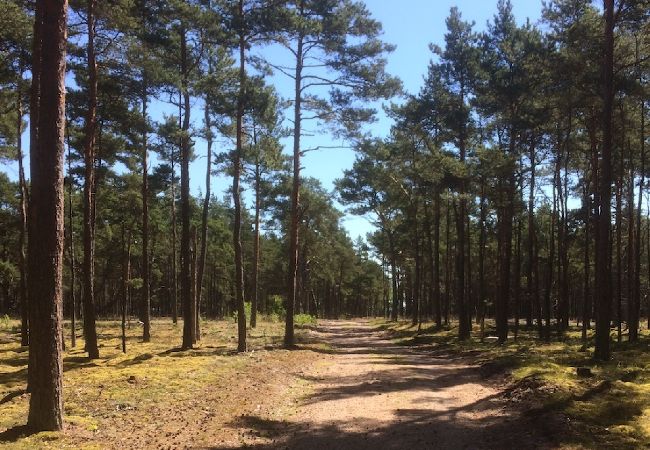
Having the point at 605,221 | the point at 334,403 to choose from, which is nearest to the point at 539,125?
the point at 605,221

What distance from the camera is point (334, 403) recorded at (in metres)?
10.7

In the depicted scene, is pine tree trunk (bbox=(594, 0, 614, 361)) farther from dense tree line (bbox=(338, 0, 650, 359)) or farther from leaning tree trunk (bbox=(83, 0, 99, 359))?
leaning tree trunk (bbox=(83, 0, 99, 359))

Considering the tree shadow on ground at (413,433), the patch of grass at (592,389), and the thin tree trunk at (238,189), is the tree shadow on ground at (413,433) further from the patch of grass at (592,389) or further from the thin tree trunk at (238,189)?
the thin tree trunk at (238,189)

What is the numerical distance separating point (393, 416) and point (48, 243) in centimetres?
662

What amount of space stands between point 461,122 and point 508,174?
13.1 ft

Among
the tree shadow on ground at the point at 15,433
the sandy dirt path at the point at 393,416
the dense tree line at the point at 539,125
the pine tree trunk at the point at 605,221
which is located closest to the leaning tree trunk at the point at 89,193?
the sandy dirt path at the point at 393,416

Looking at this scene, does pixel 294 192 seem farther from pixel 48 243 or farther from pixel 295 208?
pixel 48 243

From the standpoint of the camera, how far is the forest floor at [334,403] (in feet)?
25.4

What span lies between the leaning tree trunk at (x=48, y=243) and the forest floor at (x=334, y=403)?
533mm

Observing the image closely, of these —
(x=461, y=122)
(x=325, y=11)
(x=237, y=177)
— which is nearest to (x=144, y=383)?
(x=237, y=177)

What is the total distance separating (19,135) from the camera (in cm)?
2064

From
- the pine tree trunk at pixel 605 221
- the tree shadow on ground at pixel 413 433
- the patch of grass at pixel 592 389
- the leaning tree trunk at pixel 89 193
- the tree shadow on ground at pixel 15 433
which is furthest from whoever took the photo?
the leaning tree trunk at pixel 89 193

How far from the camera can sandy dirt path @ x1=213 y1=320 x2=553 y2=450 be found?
789cm

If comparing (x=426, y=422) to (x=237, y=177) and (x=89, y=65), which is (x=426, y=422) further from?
(x=89, y=65)
